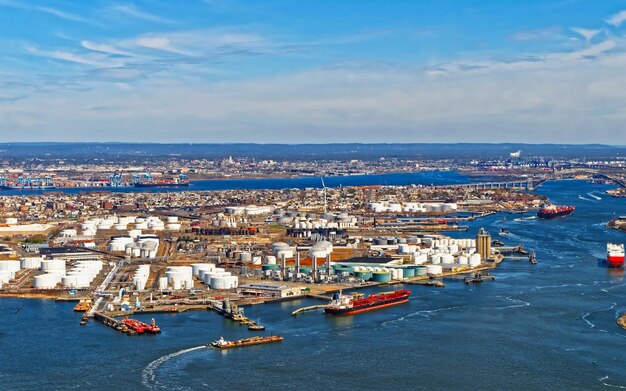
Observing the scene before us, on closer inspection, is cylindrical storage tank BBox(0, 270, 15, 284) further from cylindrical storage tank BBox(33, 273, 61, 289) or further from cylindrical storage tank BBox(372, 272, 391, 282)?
cylindrical storage tank BBox(372, 272, 391, 282)

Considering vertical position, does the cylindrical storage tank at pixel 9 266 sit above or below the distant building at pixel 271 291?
above

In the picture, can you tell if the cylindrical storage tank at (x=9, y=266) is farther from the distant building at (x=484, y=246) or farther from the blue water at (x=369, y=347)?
the distant building at (x=484, y=246)

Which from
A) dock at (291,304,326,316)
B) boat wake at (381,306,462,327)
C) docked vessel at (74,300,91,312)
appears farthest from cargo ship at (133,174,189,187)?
boat wake at (381,306,462,327)

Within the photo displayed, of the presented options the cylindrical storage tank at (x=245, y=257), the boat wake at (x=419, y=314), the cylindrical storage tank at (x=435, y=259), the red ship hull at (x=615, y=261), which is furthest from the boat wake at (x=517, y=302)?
the cylindrical storage tank at (x=245, y=257)

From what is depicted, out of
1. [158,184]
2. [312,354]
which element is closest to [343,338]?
[312,354]

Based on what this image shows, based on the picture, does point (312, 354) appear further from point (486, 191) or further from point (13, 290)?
point (486, 191)

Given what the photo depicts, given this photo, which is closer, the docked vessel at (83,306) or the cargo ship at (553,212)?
the docked vessel at (83,306)

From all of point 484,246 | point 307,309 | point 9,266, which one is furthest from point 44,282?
point 484,246
